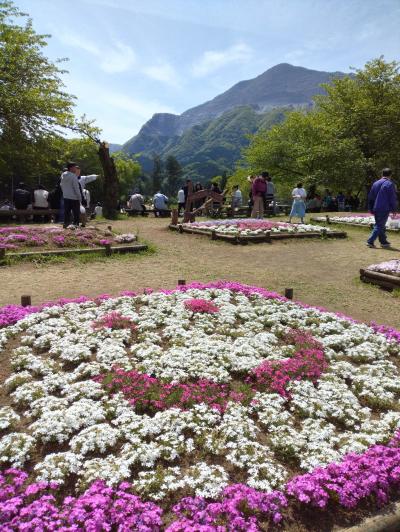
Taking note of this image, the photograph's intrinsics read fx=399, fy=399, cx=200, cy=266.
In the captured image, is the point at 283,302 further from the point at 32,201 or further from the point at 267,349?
the point at 32,201

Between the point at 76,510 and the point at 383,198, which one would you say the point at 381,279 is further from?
the point at 76,510

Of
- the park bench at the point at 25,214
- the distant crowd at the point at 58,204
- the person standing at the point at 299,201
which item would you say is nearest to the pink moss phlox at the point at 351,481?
the distant crowd at the point at 58,204

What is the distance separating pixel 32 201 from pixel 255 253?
16385 mm

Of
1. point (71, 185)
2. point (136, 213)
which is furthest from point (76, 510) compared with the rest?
point (136, 213)

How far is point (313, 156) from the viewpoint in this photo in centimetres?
3812

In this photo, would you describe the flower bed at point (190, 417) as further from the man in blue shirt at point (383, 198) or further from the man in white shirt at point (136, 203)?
the man in white shirt at point (136, 203)

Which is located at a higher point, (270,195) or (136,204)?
(270,195)

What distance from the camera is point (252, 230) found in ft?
63.2

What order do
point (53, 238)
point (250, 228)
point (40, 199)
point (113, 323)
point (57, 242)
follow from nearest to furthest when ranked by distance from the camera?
point (113, 323) < point (57, 242) < point (53, 238) < point (250, 228) < point (40, 199)

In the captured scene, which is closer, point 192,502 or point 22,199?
point 192,502

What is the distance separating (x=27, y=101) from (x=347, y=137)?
2948 cm

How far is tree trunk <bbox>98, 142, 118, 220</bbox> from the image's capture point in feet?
87.7

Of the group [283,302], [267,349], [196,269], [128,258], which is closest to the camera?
[267,349]

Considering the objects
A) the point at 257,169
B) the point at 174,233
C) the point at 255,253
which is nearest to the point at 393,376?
the point at 255,253
